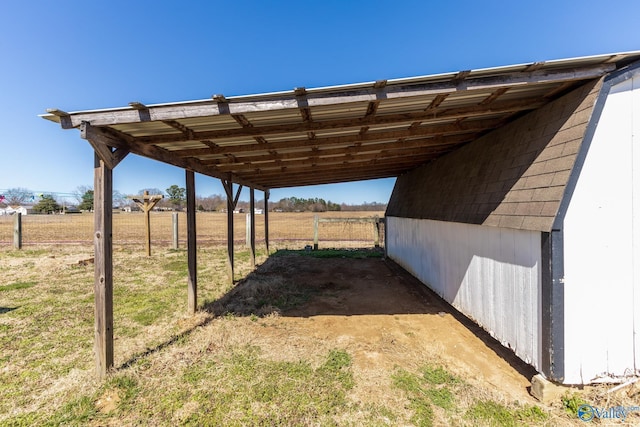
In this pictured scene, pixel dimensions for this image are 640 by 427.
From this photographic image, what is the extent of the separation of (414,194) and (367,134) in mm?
4210

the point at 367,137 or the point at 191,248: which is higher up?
the point at 367,137

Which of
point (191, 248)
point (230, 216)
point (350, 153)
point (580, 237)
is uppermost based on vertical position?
point (350, 153)

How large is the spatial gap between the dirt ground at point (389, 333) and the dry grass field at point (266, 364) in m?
0.02

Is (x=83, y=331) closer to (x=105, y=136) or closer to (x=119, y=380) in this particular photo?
(x=119, y=380)

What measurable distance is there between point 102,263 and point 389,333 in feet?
13.0

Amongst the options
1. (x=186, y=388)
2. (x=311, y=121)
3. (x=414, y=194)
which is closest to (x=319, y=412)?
(x=186, y=388)

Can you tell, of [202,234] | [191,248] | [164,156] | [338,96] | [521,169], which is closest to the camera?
[338,96]

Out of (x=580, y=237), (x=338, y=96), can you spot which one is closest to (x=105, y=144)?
(x=338, y=96)

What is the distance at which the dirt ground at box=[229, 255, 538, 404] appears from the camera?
10.6 ft

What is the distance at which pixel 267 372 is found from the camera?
327cm

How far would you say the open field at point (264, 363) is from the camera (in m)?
2.61
